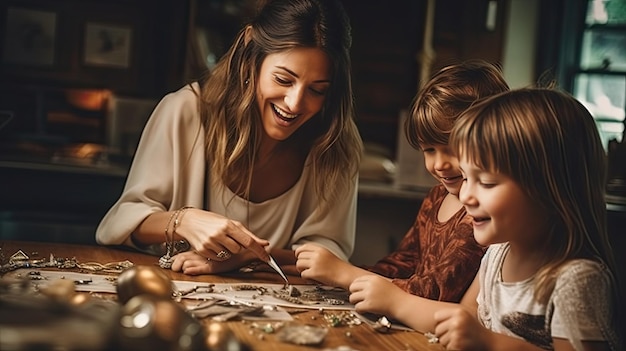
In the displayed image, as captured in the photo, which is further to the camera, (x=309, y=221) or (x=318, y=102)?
(x=309, y=221)

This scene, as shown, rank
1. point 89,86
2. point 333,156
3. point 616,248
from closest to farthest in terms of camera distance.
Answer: point 333,156 → point 616,248 → point 89,86

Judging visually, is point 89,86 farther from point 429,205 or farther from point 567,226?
point 567,226

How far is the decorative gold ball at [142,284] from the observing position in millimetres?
1154

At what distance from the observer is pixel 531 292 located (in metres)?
1.35

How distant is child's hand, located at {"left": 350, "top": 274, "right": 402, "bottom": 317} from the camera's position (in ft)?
4.84

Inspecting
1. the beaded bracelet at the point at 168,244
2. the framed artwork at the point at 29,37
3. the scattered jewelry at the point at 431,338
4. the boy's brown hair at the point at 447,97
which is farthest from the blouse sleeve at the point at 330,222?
the framed artwork at the point at 29,37

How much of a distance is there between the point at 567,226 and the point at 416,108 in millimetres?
536

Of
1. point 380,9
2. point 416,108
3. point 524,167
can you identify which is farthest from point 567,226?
point 380,9

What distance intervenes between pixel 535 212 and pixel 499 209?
0.21ft

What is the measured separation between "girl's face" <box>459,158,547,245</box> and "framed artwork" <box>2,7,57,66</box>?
10.7 ft

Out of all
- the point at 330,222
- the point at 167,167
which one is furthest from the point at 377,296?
the point at 167,167

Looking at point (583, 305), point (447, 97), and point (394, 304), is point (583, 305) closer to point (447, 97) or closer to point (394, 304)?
point (394, 304)

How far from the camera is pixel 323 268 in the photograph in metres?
1.71

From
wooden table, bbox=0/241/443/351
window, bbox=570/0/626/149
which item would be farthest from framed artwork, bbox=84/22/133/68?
wooden table, bbox=0/241/443/351
